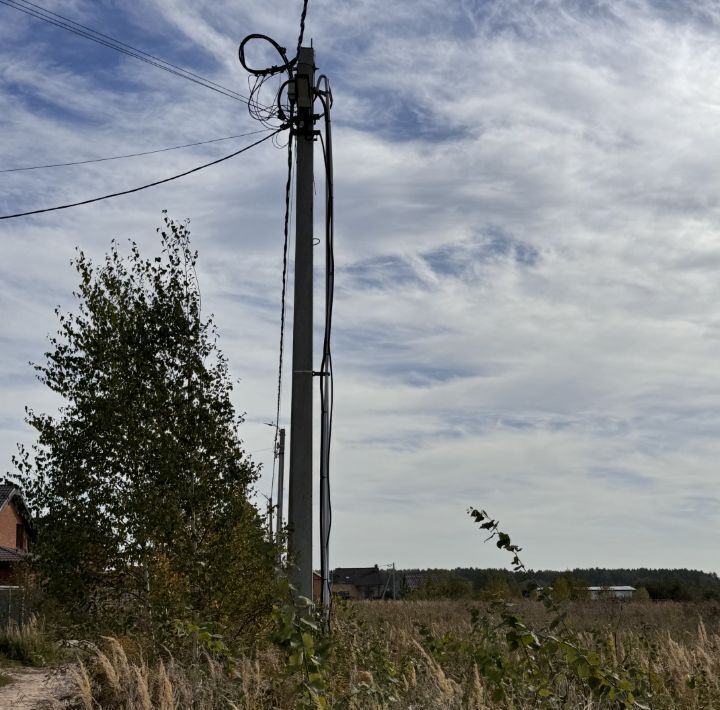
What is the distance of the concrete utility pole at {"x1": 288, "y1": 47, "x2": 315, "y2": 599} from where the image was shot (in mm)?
7445

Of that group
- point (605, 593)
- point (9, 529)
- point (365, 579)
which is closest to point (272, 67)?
point (605, 593)

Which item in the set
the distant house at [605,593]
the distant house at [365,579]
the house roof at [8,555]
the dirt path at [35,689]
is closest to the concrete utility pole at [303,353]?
the dirt path at [35,689]

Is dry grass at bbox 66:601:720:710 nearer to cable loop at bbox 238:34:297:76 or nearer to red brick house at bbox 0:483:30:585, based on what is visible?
cable loop at bbox 238:34:297:76

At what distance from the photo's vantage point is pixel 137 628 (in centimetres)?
1076

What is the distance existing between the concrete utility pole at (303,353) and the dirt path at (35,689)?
10.2ft

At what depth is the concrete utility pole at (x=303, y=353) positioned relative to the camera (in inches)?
293

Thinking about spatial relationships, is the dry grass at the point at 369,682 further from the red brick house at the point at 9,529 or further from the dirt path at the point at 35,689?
the red brick house at the point at 9,529

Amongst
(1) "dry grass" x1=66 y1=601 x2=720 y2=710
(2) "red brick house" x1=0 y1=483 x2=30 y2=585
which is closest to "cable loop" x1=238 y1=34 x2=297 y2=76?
(1) "dry grass" x1=66 y1=601 x2=720 y2=710

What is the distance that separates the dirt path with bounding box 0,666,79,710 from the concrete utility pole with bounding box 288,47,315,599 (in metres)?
3.12

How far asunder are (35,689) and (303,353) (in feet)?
33.8

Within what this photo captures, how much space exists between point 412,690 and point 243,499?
14.4 feet

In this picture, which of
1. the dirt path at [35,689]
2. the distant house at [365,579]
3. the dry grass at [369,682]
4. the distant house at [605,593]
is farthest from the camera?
the distant house at [365,579]

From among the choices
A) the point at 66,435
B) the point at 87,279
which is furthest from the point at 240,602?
the point at 87,279

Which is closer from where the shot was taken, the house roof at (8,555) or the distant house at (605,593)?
the distant house at (605,593)
